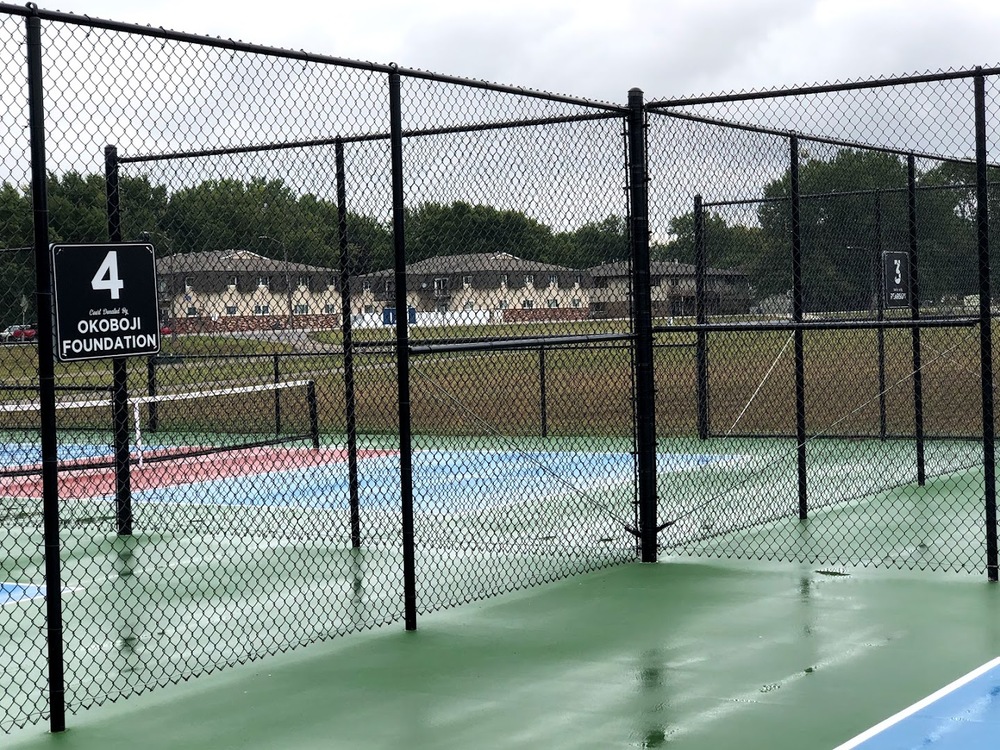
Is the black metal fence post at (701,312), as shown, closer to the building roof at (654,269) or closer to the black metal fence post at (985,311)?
the building roof at (654,269)

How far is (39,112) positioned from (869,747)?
13.6ft

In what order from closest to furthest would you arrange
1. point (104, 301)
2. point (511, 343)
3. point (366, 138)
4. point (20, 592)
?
point (104, 301), point (511, 343), point (20, 592), point (366, 138)

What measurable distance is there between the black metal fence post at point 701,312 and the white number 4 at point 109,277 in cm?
698

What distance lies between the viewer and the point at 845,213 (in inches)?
575

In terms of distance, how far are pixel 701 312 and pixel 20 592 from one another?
6927 mm

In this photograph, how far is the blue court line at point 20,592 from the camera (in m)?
8.29

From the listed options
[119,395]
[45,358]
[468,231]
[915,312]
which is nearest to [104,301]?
[45,358]

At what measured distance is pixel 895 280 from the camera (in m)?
12.8

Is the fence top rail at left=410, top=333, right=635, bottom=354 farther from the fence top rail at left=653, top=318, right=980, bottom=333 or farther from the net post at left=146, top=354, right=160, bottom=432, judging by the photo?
the net post at left=146, top=354, right=160, bottom=432

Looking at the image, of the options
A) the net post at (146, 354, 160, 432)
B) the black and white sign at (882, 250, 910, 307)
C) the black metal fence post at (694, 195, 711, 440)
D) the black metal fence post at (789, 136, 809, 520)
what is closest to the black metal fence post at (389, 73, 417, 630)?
the black metal fence post at (789, 136, 809, 520)

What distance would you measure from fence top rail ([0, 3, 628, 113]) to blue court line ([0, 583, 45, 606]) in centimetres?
380

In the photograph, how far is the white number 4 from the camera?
19.2ft

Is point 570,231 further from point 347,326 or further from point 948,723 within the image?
point 948,723

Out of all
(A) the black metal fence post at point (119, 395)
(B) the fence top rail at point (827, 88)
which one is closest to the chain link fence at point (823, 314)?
(B) the fence top rail at point (827, 88)
